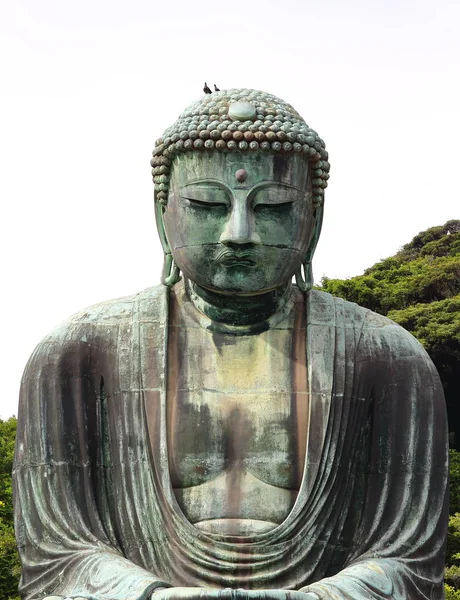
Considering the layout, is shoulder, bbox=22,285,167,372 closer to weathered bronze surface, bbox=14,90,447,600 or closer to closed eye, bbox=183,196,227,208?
weathered bronze surface, bbox=14,90,447,600

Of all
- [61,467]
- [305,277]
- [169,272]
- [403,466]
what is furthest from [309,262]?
[61,467]

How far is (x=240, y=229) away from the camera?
1107 centimetres

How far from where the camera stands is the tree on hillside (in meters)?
35.5

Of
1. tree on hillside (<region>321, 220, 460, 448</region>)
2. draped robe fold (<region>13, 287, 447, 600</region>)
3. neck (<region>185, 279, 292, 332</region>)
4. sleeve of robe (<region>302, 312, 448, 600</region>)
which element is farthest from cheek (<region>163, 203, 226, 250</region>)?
tree on hillside (<region>321, 220, 460, 448</region>)

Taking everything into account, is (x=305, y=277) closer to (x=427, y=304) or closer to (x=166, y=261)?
(x=166, y=261)

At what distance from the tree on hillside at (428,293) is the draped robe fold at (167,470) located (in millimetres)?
22862

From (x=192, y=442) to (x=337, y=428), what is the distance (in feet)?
3.32

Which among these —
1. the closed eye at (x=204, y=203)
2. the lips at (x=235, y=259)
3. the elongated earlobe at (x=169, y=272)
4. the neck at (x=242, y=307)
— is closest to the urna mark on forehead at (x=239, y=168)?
the closed eye at (x=204, y=203)

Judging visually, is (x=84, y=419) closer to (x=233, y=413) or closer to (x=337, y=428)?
(x=233, y=413)

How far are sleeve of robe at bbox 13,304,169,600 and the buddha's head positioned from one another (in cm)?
102

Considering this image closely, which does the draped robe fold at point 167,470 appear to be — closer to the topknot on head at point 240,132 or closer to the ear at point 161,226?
Result: the ear at point 161,226

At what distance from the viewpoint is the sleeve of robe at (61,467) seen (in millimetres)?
11102

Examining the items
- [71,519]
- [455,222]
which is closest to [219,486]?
[71,519]

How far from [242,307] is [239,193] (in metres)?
0.89
